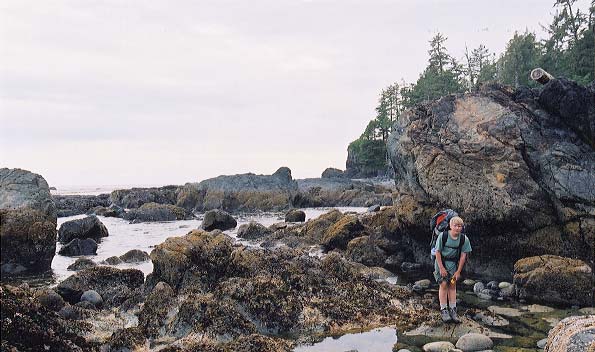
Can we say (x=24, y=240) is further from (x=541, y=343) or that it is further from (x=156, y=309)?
(x=541, y=343)

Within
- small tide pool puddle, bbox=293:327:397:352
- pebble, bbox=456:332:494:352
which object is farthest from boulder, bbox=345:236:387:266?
pebble, bbox=456:332:494:352

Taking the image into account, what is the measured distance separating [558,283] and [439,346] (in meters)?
5.34

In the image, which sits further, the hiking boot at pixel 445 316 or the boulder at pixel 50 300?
the boulder at pixel 50 300

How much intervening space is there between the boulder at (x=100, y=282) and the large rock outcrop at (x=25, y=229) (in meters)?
5.16

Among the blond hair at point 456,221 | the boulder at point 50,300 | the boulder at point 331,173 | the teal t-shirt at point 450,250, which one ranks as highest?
the boulder at point 331,173

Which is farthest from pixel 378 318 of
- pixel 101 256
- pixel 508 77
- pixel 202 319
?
pixel 508 77

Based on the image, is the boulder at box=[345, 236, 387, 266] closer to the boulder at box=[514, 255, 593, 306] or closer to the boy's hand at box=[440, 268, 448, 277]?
the boulder at box=[514, 255, 593, 306]

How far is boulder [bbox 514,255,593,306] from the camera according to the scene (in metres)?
A: 11.5

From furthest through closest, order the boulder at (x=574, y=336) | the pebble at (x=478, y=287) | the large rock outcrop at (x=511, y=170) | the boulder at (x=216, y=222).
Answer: the boulder at (x=216, y=222) < the large rock outcrop at (x=511, y=170) < the pebble at (x=478, y=287) < the boulder at (x=574, y=336)

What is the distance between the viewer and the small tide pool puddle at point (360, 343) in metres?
8.65

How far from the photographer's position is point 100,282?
A: 13109 millimetres

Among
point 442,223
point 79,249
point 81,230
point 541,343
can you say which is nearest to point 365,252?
point 442,223

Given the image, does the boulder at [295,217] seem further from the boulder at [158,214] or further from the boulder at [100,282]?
the boulder at [100,282]

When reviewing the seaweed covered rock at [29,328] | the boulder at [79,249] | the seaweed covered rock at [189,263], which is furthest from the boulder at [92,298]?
the boulder at [79,249]
